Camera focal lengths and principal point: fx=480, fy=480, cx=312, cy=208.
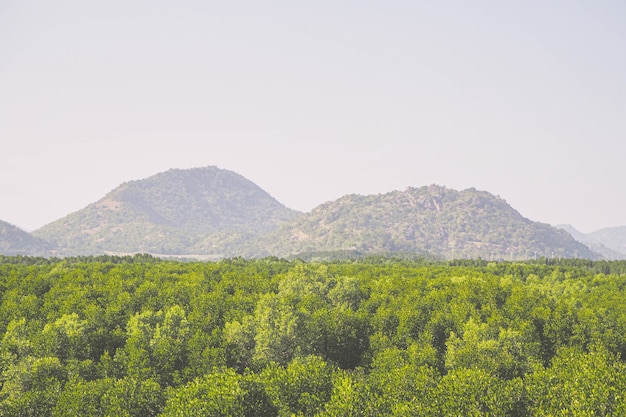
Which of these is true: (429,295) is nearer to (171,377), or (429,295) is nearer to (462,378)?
(462,378)

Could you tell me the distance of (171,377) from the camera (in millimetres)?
72375

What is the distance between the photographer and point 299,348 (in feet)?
266

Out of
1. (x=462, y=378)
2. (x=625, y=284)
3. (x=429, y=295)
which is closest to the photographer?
(x=462, y=378)

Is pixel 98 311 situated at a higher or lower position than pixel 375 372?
higher

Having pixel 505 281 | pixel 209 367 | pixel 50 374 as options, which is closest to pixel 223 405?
pixel 209 367

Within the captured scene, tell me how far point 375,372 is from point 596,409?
97.2 feet

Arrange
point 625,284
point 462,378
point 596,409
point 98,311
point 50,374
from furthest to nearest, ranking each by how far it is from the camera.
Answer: point 625,284, point 98,311, point 50,374, point 462,378, point 596,409

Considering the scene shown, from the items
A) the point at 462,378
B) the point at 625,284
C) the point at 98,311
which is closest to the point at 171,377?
the point at 98,311

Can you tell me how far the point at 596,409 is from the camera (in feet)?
160

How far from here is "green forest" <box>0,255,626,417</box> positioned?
53406 millimetres

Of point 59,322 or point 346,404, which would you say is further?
point 59,322

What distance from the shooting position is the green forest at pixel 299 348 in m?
53.4

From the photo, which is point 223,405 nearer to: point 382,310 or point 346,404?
point 346,404

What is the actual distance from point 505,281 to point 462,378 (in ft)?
286
